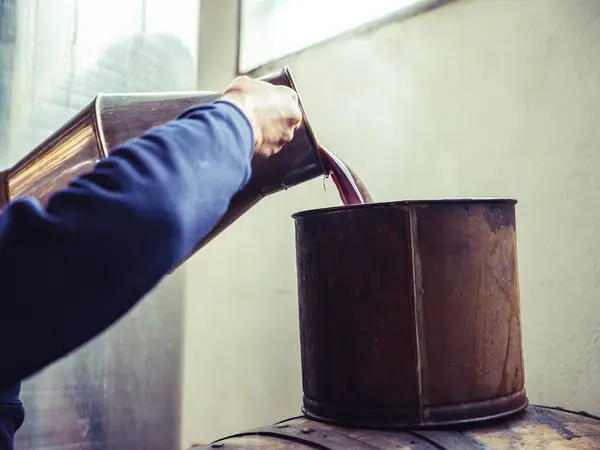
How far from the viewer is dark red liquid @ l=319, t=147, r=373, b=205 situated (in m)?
1.01

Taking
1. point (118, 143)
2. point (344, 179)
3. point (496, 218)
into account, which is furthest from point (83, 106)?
point (496, 218)

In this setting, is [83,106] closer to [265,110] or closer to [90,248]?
[265,110]

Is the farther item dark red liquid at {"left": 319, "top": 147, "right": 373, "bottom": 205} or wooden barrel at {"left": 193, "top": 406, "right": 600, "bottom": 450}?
dark red liquid at {"left": 319, "top": 147, "right": 373, "bottom": 205}

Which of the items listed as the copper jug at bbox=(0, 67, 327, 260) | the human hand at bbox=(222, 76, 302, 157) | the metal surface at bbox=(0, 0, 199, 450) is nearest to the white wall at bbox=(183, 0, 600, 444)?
the metal surface at bbox=(0, 0, 199, 450)

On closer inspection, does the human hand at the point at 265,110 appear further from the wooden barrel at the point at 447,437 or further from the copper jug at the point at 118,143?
the wooden barrel at the point at 447,437

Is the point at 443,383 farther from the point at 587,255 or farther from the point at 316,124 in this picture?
the point at 316,124

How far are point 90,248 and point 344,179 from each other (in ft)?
2.07

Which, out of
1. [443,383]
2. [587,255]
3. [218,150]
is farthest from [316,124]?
[218,150]

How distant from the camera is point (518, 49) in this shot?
4.43 ft

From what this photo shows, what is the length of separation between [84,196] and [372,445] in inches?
22.3

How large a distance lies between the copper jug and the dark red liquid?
0.07 ft

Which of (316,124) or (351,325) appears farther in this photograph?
(316,124)

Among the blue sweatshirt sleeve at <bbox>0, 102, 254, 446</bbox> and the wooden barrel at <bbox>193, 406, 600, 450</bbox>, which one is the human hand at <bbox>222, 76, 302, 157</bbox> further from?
the wooden barrel at <bbox>193, 406, 600, 450</bbox>

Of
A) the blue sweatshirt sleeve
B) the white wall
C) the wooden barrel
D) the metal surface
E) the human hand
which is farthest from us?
Answer: the metal surface
